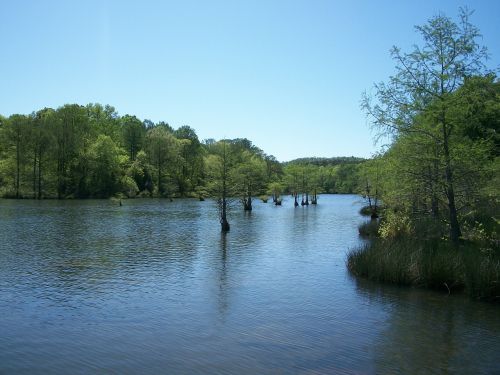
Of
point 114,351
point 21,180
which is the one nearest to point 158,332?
point 114,351

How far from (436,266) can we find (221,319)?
28.8ft

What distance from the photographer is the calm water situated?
983 cm

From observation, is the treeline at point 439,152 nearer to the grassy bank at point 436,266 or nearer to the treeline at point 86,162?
the grassy bank at point 436,266

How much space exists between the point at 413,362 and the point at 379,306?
494 centimetres

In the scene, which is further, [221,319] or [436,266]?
[436,266]

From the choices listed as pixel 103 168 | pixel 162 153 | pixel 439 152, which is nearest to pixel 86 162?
pixel 103 168

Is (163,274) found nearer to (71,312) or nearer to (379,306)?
(71,312)

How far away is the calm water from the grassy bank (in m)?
0.73

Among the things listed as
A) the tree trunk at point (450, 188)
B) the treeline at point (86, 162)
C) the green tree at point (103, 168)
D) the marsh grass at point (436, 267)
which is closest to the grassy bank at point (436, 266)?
the marsh grass at point (436, 267)

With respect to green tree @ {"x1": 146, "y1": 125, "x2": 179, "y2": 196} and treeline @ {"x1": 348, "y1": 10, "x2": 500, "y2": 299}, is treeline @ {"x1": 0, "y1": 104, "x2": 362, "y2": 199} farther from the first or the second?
treeline @ {"x1": 348, "y1": 10, "x2": 500, "y2": 299}

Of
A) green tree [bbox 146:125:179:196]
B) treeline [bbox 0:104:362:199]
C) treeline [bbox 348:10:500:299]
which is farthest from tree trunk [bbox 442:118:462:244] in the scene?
green tree [bbox 146:125:179:196]

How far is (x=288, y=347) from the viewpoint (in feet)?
35.5

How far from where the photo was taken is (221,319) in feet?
43.0

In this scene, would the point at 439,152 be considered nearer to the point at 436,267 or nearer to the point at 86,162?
the point at 436,267
